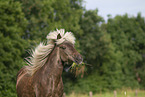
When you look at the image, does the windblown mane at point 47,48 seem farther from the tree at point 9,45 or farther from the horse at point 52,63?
the tree at point 9,45

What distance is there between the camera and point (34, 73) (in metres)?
6.11

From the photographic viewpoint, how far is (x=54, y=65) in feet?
18.4

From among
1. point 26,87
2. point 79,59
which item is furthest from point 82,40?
point 79,59

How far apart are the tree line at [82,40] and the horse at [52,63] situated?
19.8 ft

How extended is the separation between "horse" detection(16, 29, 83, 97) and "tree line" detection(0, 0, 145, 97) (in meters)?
6.04

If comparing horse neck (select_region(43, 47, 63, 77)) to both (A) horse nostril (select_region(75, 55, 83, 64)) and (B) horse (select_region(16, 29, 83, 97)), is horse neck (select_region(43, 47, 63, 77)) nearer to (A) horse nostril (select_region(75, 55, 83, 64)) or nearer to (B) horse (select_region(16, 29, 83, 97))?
(B) horse (select_region(16, 29, 83, 97))

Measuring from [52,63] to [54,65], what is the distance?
0.08 metres

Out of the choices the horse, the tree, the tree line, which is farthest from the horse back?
the tree

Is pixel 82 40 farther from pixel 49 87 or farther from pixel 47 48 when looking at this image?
pixel 49 87

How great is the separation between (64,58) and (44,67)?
63 cm

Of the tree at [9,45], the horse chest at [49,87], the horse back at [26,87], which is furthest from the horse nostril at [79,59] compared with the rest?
the tree at [9,45]

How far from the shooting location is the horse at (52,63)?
5.53m

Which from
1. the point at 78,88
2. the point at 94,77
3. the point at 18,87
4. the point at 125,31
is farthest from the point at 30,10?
the point at 125,31

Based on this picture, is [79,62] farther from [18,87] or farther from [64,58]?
[18,87]
